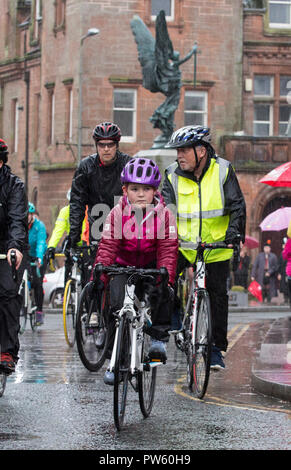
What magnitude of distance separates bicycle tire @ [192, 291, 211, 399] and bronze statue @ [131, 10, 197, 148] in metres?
18.7

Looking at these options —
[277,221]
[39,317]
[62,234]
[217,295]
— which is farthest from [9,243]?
[277,221]

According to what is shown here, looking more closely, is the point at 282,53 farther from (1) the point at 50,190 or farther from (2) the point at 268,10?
(1) the point at 50,190

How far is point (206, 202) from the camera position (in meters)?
10.2

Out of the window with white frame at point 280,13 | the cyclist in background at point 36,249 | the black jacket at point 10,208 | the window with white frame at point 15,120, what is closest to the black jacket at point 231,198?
the black jacket at point 10,208

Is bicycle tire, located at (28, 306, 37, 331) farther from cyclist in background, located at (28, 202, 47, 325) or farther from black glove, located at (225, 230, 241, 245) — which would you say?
black glove, located at (225, 230, 241, 245)

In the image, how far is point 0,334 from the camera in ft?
30.7

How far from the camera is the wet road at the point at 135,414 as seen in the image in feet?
23.8

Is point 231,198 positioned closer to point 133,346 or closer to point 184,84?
point 133,346

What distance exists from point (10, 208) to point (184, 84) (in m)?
34.6

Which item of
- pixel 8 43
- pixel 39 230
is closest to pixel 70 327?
pixel 39 230

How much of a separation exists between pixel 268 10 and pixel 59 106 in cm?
852

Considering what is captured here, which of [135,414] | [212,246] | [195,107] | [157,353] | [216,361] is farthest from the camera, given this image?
[195,107]
